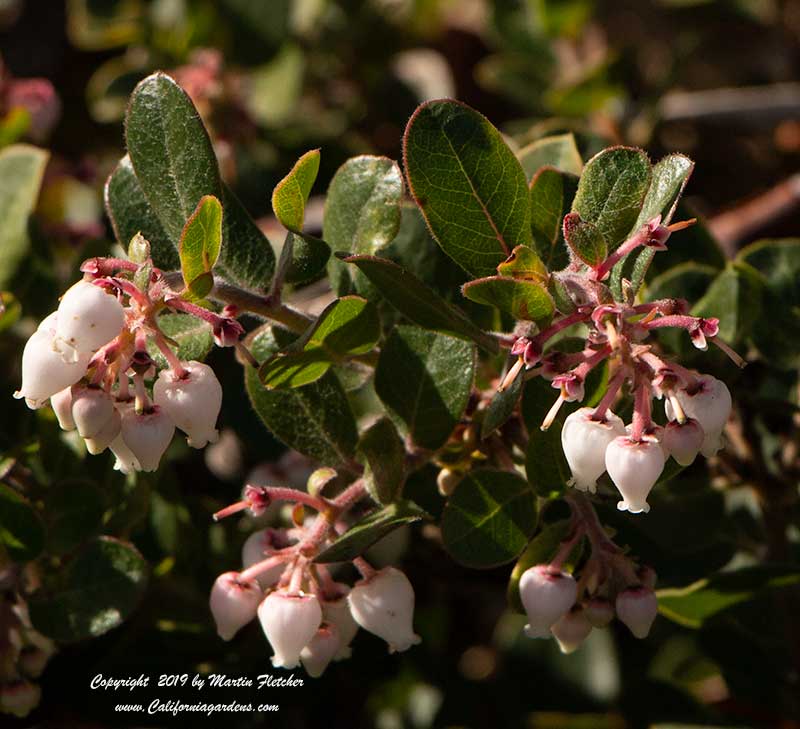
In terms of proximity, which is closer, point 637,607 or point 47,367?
point 47,367

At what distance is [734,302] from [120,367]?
0.90 m

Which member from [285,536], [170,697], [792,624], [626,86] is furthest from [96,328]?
[626,86]

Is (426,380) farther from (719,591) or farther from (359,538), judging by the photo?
(719,591)

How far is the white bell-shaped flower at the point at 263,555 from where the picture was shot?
1319 millimetres

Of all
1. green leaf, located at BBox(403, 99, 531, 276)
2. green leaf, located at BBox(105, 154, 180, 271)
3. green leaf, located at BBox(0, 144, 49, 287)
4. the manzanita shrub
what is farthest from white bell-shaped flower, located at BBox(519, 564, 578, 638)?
green leaf, located at BBox(0, 144, 49, 287)

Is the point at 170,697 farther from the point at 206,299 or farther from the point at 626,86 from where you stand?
the point at 626,86

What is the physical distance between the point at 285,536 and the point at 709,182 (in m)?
2.25

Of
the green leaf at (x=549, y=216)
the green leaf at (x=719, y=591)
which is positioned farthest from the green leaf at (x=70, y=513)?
the green leaf at (x=719, y=591)

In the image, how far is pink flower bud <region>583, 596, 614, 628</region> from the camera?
50.6 inches

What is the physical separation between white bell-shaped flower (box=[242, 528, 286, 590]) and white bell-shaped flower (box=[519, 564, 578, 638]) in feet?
1.00

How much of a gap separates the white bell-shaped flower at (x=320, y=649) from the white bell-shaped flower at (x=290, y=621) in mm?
84

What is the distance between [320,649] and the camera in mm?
1277

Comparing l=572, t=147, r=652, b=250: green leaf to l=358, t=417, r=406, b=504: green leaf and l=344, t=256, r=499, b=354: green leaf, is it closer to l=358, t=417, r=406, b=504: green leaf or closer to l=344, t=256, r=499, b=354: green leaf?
l=344, t=256, r=499, b=354: green leaf

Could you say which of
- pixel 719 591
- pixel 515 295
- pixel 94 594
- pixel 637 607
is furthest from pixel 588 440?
pixel 94 594
